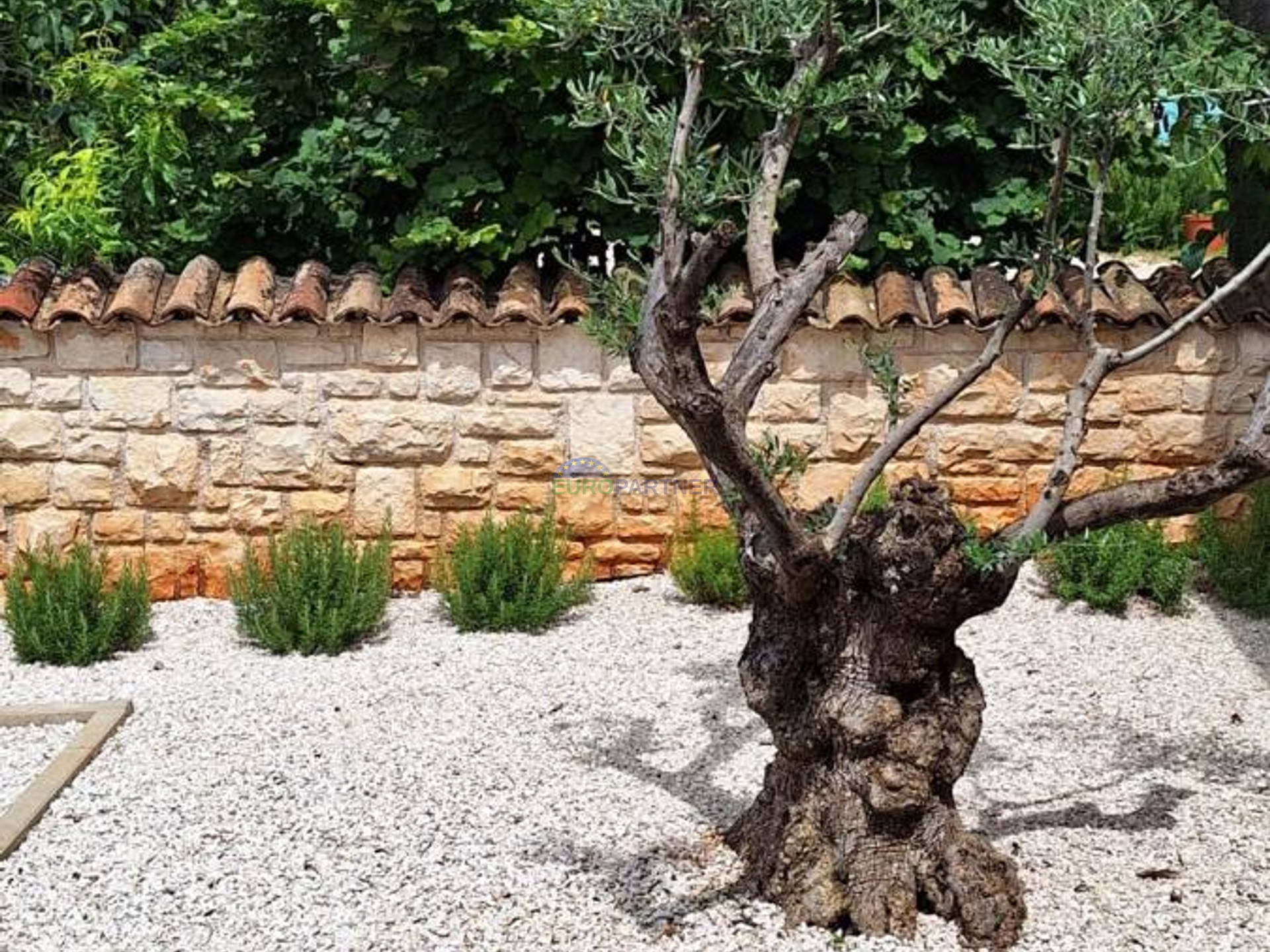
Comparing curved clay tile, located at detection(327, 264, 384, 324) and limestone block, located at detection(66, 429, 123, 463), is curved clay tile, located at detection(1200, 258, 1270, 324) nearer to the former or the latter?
curved clay tile, located at detection(327, 264, 384, 324)

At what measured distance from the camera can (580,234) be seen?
724 cm

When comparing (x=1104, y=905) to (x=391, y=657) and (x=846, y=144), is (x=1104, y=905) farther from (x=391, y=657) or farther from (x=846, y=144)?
(x=846, y=144)

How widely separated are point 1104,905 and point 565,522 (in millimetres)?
3418

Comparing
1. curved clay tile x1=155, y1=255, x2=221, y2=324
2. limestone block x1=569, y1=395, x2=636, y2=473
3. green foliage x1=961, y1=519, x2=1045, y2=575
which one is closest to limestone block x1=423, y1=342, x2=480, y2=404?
limestone block x1=569, y1=395, x2=636, y2=473

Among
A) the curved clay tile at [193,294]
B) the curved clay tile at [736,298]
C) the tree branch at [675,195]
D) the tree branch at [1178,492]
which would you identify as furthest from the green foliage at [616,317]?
the curved clay tile at [193,294]

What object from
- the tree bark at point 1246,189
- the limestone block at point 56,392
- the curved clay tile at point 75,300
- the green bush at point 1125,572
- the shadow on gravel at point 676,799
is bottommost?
the shadow on gravel at point 676,799

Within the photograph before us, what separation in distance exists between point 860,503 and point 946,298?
3.13m

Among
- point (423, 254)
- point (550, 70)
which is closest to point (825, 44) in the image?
point (550, 70)

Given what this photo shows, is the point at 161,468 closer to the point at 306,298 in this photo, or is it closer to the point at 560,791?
the point at 306,298

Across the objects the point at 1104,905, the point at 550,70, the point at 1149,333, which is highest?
the point at 550,70

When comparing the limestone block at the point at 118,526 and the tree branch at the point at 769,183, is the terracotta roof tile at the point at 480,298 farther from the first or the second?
the tree branch at the point at 769,183

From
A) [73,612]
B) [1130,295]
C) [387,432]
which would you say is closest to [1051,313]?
[1130,295]

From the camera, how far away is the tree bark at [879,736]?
11.5 ft

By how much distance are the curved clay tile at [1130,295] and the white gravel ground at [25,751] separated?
438 centimetres
